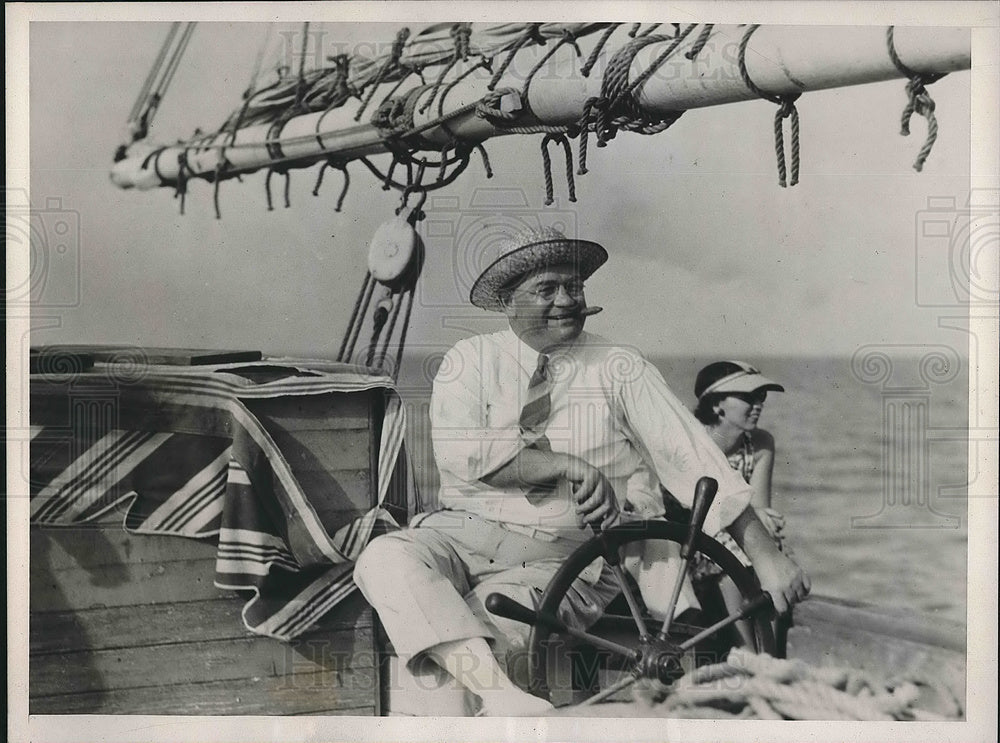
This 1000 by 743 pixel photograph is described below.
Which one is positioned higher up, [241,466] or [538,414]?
[538,414]

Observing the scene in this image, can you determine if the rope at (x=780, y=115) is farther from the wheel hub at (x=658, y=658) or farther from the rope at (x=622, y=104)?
the wheel hub at (x=658, y=658)

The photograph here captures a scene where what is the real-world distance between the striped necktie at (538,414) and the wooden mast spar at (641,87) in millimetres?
740

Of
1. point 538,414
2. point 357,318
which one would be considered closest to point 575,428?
point 538,414

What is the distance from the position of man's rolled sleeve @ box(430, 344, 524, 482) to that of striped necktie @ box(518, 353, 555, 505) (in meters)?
0.04

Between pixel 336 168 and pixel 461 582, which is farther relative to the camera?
pixel 336 168

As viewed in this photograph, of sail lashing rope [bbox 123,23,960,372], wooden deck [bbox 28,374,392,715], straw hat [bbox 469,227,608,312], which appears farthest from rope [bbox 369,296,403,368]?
straw hat [bbox 469,227,608,312]

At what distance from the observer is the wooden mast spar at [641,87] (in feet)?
9.73

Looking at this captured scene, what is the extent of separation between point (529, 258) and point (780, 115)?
0.87 meters

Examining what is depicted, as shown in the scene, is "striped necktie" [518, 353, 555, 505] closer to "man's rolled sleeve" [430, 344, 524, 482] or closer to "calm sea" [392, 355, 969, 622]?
"man's rolled sleeve" [430, 344, 524, 482]

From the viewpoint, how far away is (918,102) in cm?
302

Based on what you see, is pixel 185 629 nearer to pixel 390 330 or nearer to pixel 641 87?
pixel 390 330

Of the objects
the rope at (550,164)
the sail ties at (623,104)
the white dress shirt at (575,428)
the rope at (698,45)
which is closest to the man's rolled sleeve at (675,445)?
the white dress shirt at (575,428)

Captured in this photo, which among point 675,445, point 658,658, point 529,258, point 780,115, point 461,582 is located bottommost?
point 658,658

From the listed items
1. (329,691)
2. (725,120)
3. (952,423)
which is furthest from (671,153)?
(329,691)
